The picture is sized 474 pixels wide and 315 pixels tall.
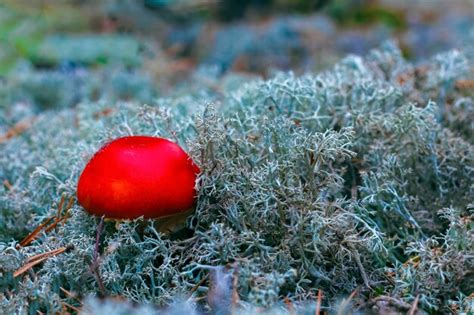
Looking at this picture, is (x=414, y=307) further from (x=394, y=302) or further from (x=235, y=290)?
(x=235, y=290)

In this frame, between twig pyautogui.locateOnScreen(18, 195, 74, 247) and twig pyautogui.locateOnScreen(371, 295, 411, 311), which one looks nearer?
twig pyautogui.locateOnScreen(371, 295, 411, 311)

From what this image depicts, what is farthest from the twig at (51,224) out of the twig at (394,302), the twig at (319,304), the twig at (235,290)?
the twig at (394,302)

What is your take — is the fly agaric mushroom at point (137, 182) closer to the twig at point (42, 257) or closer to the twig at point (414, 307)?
the twig at point (42, 257)

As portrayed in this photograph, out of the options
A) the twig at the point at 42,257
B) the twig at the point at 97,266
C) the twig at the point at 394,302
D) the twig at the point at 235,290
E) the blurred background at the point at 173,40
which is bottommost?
the blurred background at the point at 173,40

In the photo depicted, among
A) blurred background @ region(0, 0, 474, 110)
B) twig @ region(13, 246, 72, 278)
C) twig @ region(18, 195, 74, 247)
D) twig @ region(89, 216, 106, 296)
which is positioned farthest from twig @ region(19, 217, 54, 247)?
blurred background @ region(0, 0, 474, 110)

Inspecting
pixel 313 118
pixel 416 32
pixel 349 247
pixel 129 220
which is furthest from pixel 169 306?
pixel 416 32

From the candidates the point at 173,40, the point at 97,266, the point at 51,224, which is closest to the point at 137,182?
the point at 97,266

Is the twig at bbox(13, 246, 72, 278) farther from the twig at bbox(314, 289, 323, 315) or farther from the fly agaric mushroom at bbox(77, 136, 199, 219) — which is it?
the twig at bbox(314, 289, 323, 315)
